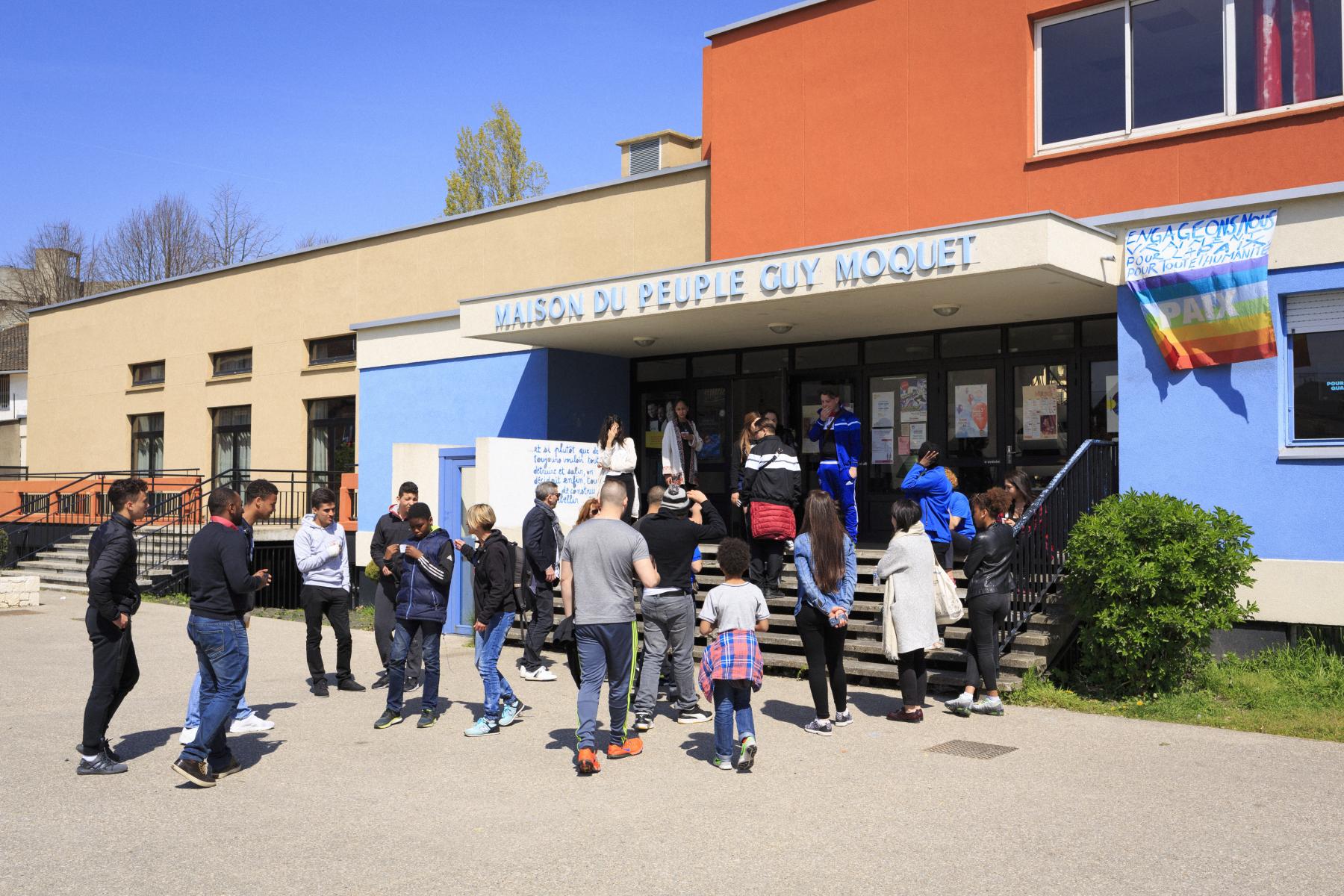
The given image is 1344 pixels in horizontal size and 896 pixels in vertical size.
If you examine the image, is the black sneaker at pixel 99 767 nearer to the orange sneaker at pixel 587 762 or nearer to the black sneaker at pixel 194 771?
the black sneaker at pixel 194 771

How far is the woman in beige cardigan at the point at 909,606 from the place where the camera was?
8.56 meters

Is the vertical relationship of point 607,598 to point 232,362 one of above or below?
below

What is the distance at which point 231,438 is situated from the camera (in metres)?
25.4

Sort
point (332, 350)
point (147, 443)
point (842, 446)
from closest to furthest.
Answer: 1. point (842, 446)
2. point (332, 350)
3. point (147, 443)

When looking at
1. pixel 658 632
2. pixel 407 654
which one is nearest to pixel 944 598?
pixel 658 632

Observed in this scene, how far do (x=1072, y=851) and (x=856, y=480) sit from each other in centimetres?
900

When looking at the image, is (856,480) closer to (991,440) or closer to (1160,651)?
(991,440)

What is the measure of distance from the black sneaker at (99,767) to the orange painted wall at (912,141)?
958 cm

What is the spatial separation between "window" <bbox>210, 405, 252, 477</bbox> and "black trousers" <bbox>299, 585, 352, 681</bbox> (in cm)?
1565

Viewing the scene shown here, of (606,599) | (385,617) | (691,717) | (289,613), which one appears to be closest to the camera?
(606,599)

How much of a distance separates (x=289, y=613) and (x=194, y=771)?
11180 millimetres

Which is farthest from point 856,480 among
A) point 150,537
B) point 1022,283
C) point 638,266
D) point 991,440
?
point 150,537

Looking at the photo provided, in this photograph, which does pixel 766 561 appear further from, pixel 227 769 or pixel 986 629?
pixel 227 769

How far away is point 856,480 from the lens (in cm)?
1435
